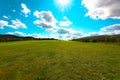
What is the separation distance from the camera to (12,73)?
18.1 meters

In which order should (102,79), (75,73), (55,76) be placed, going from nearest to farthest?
(102,79) → (55,76) → (75,73)

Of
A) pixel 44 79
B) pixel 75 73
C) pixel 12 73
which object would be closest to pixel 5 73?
pixel 12 73

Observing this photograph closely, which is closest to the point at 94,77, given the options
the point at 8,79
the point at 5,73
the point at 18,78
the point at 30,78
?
the point at 30,78

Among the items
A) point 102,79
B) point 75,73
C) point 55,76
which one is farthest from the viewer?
point 75,73

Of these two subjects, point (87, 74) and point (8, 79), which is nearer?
point (8, 79)

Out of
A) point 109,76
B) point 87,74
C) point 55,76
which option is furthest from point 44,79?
point 109,76

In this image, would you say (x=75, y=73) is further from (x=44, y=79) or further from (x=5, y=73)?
(x=5, y=73)

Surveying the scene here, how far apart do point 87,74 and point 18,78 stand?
7.44 m

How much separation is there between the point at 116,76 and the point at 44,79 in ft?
24.6

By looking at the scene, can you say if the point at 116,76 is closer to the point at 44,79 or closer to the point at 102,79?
the point at 102,79

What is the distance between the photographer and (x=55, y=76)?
16453 millimetres

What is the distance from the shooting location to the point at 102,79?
15.4 meters

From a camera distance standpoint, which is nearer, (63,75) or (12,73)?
(63,75)

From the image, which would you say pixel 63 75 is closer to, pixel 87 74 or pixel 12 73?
pixel 87 74
